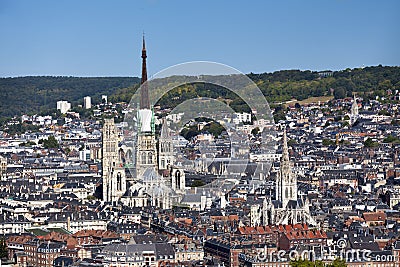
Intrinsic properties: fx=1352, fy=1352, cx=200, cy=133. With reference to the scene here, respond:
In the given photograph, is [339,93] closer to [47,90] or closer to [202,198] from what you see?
[47,90]

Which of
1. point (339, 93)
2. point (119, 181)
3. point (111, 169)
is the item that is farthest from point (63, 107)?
point (119, 181)

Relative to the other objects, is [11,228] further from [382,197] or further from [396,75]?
[396,75]

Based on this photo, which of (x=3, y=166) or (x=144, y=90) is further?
(x=3, y=166)

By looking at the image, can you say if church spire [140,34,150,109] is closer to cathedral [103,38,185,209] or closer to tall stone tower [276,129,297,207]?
cathedral [103,38,185,209]

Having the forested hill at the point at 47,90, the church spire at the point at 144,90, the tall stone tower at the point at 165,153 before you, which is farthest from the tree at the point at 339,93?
the tall stone tower at the point at 165,153

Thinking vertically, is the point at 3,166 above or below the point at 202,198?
above

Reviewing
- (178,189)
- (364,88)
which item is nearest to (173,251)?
(178,189)

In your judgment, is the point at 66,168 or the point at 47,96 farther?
the point at 47,96

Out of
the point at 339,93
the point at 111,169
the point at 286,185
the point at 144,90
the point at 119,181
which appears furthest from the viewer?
the point at 339,93
